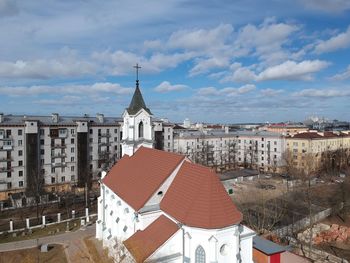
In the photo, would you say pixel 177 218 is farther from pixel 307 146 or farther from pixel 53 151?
pixel 307 146

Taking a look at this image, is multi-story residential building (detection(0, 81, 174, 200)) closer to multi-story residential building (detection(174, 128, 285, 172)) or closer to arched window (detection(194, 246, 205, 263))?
multi-story residential building (detection(174, 128, 285, 172))

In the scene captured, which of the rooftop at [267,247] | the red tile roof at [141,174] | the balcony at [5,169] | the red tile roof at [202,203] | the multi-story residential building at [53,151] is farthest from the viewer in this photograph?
the multi-story residential building at [53,151]

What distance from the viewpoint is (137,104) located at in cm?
3416

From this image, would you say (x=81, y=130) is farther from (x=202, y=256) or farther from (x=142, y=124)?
(x=202, y=256)

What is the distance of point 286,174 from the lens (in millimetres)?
71875

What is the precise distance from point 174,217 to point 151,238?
2.15 m

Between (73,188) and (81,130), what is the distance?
1119cm

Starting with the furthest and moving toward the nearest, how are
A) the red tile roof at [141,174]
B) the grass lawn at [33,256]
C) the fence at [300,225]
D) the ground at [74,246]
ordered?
the fence at [300,225] → the ground at [74,246] → the grass lawn at [33,256] → the red tile roof at [141,174]

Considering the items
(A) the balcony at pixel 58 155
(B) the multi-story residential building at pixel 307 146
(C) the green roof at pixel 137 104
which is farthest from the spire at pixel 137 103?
(B) the multi-story residential building at pixel 307 146

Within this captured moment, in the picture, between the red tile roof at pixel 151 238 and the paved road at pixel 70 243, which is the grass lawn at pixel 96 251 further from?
the red tile roof at pixel 151 238

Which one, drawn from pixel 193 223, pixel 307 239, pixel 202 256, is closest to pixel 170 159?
pixel 193 223

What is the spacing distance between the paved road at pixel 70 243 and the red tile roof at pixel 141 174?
6646mm

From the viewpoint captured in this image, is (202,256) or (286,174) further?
(286,174)

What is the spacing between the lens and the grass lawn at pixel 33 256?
27328 millimetres
